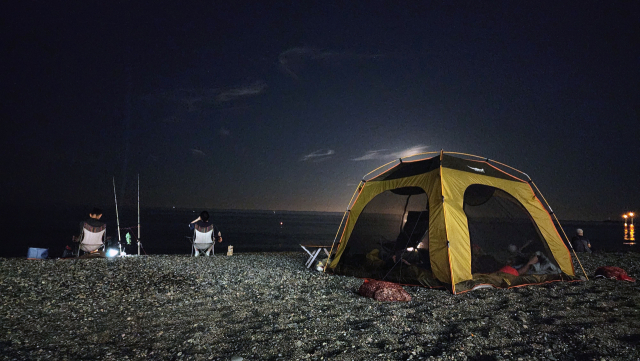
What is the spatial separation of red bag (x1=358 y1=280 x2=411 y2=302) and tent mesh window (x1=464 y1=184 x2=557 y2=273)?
227cm

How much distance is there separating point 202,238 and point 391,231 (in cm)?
722

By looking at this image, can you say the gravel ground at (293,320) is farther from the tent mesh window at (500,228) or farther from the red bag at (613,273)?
the tent mesh window at (500,228)

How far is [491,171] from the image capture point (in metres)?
→ 8.12

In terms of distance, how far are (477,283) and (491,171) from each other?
111 inches

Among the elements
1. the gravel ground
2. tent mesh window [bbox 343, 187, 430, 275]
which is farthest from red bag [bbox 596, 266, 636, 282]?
tent mesh window [bbox 343, 187, 430, 275]

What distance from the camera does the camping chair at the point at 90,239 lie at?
33.3 feet

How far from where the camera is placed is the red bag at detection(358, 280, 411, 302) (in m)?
6.07

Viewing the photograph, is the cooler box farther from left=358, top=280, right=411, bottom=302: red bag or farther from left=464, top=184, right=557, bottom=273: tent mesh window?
left=464, top=184, right=557, bottom=273: tent mesh window

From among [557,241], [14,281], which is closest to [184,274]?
[14,281]

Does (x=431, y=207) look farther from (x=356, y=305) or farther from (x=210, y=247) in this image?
(x=210, y=247)

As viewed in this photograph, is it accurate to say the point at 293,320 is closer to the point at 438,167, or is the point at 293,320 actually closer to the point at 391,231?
the point at 391,231

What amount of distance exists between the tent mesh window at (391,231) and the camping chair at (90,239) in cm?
752

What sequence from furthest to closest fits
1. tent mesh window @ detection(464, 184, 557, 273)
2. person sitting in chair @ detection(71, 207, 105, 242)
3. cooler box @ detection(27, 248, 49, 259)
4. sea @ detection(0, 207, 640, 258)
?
sea @ detection(0, 207, 640, 258), cooler box @ detection(27, 248, 49, 259), person sitting in chair @ detection(71, 207, 105, 242), tent mesh window @ detection(464, 184, 557, 273)

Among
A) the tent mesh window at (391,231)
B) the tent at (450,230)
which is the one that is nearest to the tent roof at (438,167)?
the tent at (450,230)
